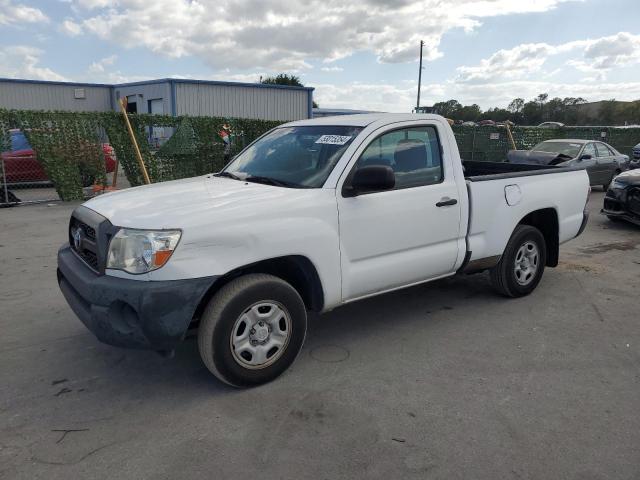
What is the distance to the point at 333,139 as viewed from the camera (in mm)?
3965

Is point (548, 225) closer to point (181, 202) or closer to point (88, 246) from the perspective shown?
point (181, 202)

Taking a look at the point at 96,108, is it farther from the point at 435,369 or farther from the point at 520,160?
the point at 435,369

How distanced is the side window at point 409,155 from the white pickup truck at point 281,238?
12mm

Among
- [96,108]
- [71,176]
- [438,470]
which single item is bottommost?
[438,470]

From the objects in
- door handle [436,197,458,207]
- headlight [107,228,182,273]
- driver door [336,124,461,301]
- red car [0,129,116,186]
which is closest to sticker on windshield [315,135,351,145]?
driver door [336,124,461,301]

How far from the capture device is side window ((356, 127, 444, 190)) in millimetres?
3926

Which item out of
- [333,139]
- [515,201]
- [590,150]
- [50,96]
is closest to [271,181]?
[333,139]

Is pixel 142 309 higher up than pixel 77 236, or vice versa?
pixel 77 236

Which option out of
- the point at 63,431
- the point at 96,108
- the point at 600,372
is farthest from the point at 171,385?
the point at 96,108

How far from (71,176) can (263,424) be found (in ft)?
33.3

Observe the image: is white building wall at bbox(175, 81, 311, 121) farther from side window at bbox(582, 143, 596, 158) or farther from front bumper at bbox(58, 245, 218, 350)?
front bumper at bbox(58, 245, 218, 350)

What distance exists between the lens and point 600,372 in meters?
3.66

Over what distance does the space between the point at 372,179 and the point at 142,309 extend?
5.51 ft

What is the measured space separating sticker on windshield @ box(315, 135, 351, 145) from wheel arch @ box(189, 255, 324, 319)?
999mm
